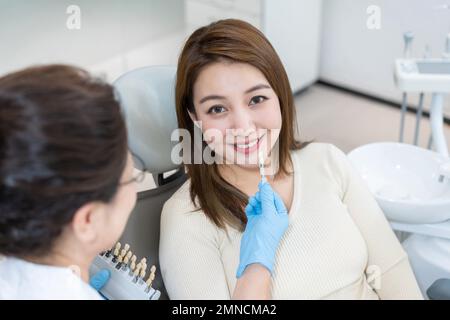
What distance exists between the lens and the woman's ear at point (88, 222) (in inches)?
26.6

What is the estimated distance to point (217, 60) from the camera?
1098mm

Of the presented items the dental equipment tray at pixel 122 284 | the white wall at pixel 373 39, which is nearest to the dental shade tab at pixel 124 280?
the dental equipment tray at pixel 122 284

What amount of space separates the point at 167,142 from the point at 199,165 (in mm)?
103

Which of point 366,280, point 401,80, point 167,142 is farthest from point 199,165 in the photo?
point 401,80

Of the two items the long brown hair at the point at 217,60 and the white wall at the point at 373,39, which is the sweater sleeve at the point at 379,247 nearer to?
the long brown hair at the point at 217,60

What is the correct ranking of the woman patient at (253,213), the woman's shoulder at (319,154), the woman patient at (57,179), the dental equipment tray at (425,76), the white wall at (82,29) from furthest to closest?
the white wall at (82,29) < the dental equipment tray at (425,76) < the woman's shoulder at (319,154) < the woman patient at (253,213) < the woman patient at (57,179)

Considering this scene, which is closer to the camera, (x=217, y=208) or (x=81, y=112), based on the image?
(x=81, y=112)

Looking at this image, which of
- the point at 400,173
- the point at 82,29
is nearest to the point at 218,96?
the point at 400,173

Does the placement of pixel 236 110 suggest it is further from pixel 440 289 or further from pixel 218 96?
pixel 440 289

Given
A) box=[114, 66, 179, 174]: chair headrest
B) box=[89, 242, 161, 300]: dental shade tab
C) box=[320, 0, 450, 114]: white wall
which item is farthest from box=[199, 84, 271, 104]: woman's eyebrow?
box=[320, 0, 450, 114]: white wall

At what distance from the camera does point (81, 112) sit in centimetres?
62

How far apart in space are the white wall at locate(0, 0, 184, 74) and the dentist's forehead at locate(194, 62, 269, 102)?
1.54 meters
